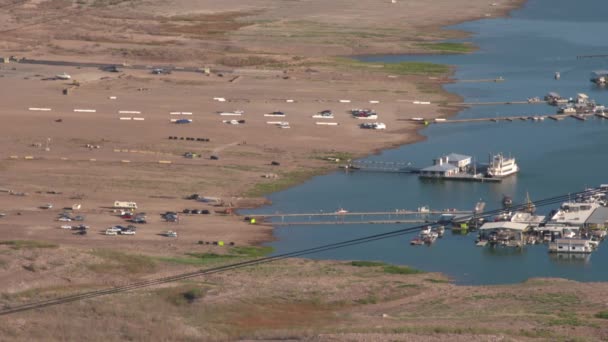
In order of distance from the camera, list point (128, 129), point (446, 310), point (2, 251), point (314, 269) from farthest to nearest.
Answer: point (128, 129) < point (314, 269) < point (2, 251) < point (446, 310)

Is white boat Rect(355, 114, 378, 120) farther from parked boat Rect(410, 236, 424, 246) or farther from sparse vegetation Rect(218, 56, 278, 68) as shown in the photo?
parked boat Rect(410, 236, 424, 246)

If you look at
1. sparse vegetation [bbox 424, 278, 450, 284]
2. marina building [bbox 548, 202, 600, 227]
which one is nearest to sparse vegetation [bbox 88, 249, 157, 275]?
sparse vegetation [bbox 424, 278, 450, 284]

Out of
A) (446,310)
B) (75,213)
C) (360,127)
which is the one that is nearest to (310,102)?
(360,127)

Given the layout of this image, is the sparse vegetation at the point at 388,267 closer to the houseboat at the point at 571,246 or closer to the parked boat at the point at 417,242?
the parked boat at the point at 417,242

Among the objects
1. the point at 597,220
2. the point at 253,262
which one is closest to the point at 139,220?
the point at 253,262

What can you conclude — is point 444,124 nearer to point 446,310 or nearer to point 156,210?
point 156,210

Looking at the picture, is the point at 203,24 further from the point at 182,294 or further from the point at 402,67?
the point at 182,294

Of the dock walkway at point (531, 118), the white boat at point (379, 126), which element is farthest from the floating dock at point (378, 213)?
the dock walkway at point (531, 118)
